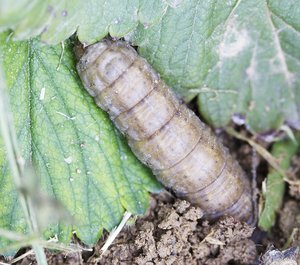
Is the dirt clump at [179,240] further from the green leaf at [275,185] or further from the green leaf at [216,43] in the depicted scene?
the green leaf at [216,43]

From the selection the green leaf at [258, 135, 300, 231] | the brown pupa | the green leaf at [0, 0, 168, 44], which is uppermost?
the green leaf at [0, 0, 168, 44]

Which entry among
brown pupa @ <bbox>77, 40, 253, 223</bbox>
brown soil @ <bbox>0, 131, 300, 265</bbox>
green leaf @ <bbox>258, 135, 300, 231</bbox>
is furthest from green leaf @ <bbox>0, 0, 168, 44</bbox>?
green leaf @ <bbox>258, 135, 300, 231</bbox>

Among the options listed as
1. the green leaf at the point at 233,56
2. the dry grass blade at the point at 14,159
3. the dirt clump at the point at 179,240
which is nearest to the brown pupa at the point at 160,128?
the dirt clump at the point at 179,240

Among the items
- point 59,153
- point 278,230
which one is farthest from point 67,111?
point 278,230

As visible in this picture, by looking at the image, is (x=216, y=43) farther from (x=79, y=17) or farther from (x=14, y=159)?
(x=14, y=159)

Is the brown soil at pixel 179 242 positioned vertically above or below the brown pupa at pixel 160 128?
below

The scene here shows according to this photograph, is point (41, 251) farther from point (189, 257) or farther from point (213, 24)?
point (213, 24)

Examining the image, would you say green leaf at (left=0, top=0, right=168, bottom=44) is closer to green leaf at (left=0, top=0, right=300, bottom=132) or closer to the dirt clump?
green leaf at (left=0, top=0, right=300, bottom=132)
